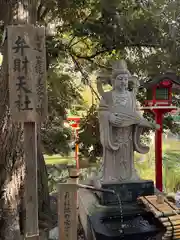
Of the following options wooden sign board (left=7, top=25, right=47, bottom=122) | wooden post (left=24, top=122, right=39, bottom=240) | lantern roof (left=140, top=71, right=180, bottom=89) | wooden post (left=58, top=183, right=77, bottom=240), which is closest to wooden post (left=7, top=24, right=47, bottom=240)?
wooden sign board (left=7, top=25, right=47, bottom=122)

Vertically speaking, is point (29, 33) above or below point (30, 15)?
below

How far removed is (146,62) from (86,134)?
6.44ft

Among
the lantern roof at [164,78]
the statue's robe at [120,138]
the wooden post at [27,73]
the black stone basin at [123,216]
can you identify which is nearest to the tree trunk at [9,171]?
the black stone basin at [123,216]

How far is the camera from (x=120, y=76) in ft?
14.0

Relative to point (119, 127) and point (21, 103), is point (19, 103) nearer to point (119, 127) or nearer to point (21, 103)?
point (21, 103)

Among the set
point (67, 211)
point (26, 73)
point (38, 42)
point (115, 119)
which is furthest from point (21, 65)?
point (115, 119)

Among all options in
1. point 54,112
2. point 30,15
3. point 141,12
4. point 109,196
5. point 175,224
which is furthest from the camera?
point 54,112

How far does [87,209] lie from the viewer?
3.89 m

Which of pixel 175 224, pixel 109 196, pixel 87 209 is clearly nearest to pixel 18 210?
pixel 87 209

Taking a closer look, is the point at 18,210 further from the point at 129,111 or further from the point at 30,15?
the point at 30,15

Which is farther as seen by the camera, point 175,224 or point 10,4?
point 10,4

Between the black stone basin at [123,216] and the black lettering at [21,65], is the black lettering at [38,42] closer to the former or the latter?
the black lettering at [21,65]

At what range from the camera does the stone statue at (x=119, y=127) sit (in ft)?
13.9

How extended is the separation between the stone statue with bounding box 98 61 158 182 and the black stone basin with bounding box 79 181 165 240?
Result: 0.21 metres
